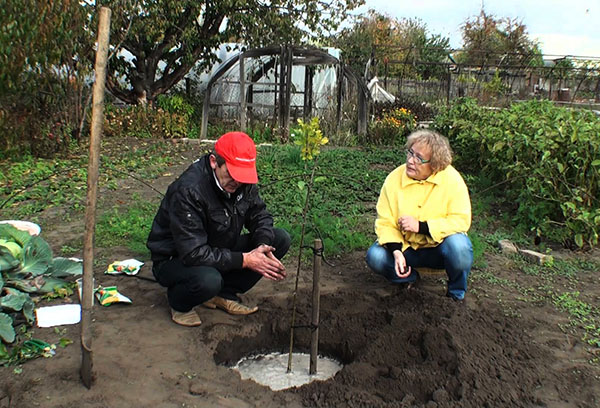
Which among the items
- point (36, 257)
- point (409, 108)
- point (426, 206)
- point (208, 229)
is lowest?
point (36, 257)

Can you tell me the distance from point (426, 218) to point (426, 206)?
0.08 m

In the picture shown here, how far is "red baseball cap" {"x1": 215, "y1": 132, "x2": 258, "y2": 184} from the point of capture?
309 cm

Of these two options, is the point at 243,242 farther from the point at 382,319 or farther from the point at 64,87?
the point at 64,87

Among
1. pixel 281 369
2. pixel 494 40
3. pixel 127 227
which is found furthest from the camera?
pixel 494 40

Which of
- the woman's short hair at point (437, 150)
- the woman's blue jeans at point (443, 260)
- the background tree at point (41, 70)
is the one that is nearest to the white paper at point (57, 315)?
the woman's blue jeans at point (443, 260)

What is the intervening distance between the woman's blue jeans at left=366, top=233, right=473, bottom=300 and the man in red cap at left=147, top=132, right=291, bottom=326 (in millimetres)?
830

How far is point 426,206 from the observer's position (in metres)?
3.76

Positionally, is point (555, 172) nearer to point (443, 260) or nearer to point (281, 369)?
point (443, 260)

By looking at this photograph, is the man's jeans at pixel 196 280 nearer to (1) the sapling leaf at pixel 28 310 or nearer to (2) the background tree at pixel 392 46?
(1) the sapling leaf at pixel 28 310

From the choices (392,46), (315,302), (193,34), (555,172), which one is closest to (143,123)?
(193,34)

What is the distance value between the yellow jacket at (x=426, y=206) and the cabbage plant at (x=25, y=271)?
2.33 metres

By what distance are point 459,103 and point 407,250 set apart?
20.8 feet

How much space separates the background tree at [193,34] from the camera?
12242 millimetres

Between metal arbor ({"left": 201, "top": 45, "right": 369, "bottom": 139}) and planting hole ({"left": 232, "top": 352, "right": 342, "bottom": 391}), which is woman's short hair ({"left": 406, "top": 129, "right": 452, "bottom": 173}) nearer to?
planting hole ({"left": 232, "top": 352, "right": 342, "bottom": 391})
